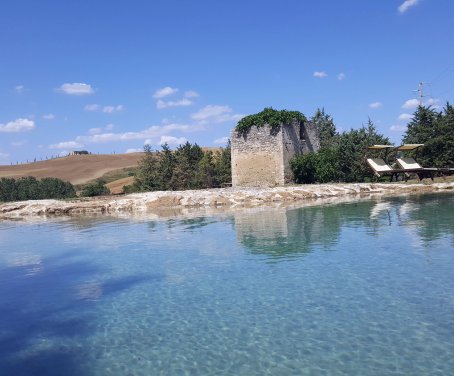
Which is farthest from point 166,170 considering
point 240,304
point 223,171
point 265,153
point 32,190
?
point 240,304

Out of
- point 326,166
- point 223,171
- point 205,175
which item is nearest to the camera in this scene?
point 326,166

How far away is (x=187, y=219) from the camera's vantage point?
16.3m

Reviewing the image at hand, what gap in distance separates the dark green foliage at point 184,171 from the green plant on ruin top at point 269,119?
7.46 meters

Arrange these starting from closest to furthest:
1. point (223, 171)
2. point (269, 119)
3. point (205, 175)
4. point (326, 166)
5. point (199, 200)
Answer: point (199, 200), point (326, 166), point (269, 119), point (205, 175), point (223, 171)

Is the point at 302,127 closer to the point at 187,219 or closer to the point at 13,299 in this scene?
the point at 187,219

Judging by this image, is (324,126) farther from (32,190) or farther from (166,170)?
(32,190)

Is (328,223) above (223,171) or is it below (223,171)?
below

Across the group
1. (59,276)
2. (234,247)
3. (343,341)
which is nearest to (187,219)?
(234,247)

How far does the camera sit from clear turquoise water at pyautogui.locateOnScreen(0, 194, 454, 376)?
14.2 feet

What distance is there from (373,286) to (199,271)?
3184 mm

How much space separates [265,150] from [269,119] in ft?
6.42

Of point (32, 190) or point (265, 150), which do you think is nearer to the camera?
point (265, 150)

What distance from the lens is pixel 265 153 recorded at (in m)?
27.0

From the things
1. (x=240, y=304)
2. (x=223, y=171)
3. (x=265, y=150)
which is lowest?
(x=240, y=304)
